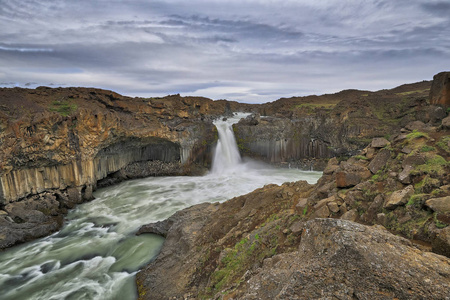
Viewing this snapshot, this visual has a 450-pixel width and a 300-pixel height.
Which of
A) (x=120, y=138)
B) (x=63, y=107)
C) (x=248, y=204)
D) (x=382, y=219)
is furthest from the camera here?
(x=120, y=138)

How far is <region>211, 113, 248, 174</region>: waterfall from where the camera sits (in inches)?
1134

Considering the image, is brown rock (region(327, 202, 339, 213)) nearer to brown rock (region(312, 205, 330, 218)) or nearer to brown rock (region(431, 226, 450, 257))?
brown rock (region(312, 205, 330, 218))

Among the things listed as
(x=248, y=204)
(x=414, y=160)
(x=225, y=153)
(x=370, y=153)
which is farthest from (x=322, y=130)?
(x=414, y=160)

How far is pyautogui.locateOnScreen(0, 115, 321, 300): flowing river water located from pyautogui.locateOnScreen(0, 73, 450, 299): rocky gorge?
1.00m

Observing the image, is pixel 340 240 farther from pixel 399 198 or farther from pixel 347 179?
pixel 347 179

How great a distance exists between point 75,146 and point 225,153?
16.4 metres

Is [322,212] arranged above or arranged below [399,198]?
below

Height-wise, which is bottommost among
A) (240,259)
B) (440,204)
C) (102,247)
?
(102,247)

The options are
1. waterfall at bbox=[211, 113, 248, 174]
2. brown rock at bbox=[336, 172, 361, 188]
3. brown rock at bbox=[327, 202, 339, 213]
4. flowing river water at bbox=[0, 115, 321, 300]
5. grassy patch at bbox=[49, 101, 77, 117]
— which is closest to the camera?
brown rock at bbox=[327, 202, 339, 213]

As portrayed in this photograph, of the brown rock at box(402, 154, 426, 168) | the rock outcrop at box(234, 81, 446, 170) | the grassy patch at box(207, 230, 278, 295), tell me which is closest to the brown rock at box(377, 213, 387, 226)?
the brown rock at box(402, 154, 426, 168)

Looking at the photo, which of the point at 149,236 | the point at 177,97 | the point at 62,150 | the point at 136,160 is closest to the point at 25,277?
the point at 149,236

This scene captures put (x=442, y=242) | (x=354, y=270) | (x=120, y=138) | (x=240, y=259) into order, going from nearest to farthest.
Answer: (x=354, y=270) → (x=442, y=242) → (x=240, y=259) → (x=120, y=138)

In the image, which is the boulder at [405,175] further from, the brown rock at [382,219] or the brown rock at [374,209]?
the brown rock at [382,219]

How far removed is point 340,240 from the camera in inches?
145
